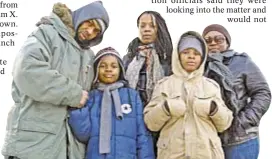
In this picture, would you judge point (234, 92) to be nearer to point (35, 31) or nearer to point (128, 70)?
point (128, 70)

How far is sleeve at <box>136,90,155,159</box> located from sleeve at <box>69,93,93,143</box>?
0.70 ft

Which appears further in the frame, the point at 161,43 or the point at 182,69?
the point at 161,43

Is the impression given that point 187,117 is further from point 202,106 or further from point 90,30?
point 90,30

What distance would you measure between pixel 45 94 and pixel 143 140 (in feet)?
1.52

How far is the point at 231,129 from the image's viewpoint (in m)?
2.79

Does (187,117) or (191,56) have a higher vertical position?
(191,56)

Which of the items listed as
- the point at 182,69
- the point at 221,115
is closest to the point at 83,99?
the point at 182,69

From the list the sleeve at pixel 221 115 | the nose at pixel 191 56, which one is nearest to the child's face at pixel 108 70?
the nose at pixel 191 56

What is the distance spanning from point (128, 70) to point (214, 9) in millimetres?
704

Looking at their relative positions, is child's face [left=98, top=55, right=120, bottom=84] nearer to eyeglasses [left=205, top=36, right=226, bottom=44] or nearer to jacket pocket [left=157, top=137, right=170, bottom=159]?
jacket pocket [left=157, top=137, right=170, bottom=159]

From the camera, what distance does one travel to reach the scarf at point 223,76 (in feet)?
9.09

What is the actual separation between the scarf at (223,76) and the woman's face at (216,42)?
5 centimetres

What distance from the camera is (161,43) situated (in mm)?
2916

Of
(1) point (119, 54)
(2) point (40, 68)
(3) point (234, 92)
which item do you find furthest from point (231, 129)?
(2) point (40, 68)
